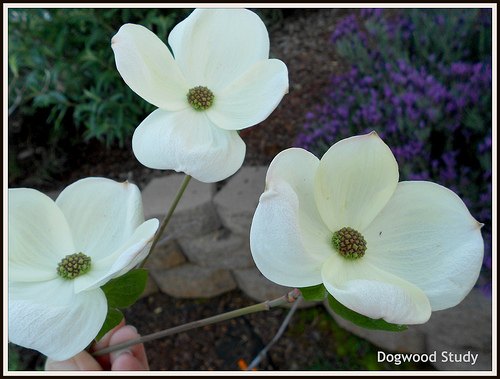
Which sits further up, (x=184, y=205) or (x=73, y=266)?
(x=73, y=266)

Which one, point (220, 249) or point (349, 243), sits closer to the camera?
point (349, 243)

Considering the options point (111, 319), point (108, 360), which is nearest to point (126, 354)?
point (108, 360)

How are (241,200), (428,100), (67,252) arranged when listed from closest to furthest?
(67,252) < (428,100) < (241,200)

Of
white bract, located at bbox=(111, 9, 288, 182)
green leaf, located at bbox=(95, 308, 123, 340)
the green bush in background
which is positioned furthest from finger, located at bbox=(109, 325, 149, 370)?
the green bush in background

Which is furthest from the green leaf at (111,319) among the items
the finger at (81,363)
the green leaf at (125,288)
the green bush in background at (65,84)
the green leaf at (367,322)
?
the green bush in background at (65,84)

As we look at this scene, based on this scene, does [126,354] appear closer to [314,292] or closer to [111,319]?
[111,319]

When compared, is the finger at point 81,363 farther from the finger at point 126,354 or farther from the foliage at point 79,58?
the foliage at point 79,58

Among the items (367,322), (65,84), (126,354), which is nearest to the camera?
(367,322)
